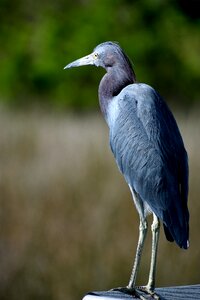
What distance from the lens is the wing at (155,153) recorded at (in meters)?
3.37

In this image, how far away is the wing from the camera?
3373mm

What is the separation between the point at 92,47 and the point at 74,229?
712cm

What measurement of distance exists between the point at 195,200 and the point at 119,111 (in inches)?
152

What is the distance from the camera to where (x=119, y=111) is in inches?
137

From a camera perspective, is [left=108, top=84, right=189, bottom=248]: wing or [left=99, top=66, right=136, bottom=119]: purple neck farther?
[left=99, top=66, right=136, bottom=119]: purple neck

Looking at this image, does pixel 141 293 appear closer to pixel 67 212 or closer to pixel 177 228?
pixel 177 228

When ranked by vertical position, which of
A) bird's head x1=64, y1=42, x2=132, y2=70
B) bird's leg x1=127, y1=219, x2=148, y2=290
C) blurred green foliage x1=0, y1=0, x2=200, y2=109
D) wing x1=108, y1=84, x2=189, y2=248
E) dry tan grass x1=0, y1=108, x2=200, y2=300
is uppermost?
blurred green foliage x1=0, y1=0, x2=200, y2=109

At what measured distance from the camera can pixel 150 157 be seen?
134 inches

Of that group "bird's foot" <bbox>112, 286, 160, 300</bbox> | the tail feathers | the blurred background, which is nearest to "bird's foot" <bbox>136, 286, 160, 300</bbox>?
"bird's foot" <bbox>112, 286, 160, 300</bbox>

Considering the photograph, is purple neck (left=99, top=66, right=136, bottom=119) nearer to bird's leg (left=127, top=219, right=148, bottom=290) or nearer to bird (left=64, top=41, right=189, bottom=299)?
bird (left=64, top=41, right=189, bottom=299)

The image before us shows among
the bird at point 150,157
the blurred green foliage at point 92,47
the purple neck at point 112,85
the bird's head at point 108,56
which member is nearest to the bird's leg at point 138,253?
the bird at point 150,157

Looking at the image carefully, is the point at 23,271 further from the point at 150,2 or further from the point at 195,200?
the point at 150,2

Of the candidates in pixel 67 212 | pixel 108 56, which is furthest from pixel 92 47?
pixel 108 56

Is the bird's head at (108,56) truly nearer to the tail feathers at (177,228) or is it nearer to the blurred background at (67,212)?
the tail feathers at (177,228)
